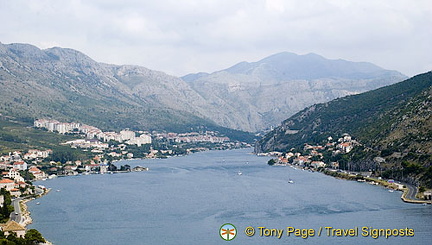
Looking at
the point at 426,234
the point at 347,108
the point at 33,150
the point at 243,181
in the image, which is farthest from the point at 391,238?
the point at 347,108

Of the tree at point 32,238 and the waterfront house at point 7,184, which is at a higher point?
the waterfront house at point 7,184

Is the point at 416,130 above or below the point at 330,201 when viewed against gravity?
above

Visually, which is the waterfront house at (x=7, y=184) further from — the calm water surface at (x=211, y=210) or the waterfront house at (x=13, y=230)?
the waterfront house at (x=13, y=230)

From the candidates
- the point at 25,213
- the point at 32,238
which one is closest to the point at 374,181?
the point at 25,213

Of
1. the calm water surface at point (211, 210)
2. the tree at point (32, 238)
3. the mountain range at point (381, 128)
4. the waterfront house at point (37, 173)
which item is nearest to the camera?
the tree at point (32, 238)

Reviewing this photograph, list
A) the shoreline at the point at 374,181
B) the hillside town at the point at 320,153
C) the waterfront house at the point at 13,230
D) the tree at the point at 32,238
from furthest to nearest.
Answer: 1. the hillside town at the point at 320,153
2. the shoreline at the point at 374,181
3. the waterfront house at the point at 13,230
4. the tree at the point at 32,238

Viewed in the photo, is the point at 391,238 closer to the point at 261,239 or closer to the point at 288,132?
the point at 261,239

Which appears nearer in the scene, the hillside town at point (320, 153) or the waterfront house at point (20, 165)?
the waterfront house at point (20, 165)

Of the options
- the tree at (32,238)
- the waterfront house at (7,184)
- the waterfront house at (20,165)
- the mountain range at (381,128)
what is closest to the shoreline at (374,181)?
the mountain range at (381,128)

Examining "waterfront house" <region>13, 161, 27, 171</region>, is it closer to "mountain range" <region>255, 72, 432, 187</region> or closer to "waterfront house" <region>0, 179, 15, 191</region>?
"waterfront house" <region>0, 179, 15, 191</region>
